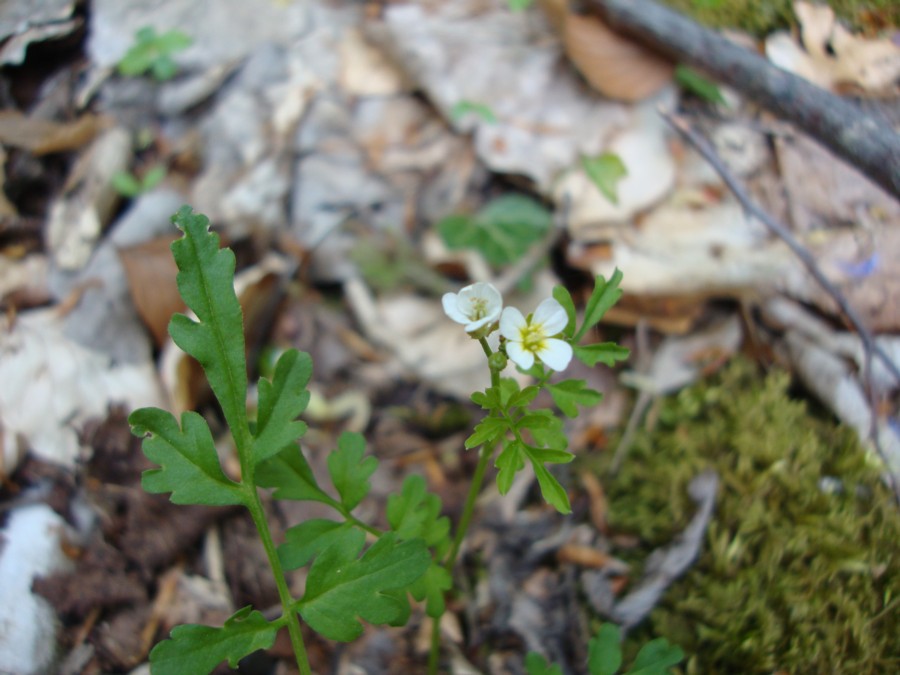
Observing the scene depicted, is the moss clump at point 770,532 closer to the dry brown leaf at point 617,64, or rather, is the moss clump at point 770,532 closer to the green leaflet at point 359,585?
the green leaflet at point 359,585

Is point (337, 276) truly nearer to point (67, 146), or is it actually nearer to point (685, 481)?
point (67, 146)

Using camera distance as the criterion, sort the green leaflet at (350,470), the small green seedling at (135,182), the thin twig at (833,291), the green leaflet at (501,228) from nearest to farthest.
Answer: the green leaflet at (350,470), the thin twig at (833,291), the green leaflet at (501,228), the small green seedling at (135,182)

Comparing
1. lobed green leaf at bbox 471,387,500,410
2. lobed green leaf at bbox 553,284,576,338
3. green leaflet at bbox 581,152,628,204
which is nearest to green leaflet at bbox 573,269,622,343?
lobed green leaf at bbox 553,284,576,338

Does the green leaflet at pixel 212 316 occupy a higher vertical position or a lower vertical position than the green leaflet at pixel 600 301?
higher

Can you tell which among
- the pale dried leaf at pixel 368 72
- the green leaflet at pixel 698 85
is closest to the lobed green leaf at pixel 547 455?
the green leaflet at pixel 698 85

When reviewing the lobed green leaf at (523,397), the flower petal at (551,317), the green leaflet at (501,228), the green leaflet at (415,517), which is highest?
the flower petal at (551,317)
